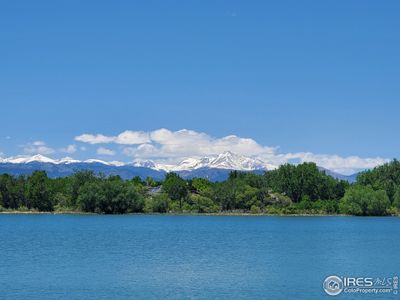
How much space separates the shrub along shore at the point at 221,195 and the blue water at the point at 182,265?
7247 centimetres

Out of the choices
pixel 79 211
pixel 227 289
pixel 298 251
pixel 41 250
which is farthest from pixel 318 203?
pixel 227 289

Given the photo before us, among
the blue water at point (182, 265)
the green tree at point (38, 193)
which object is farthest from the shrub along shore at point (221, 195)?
the blue water at point (182, 265)

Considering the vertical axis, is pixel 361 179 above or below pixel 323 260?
above

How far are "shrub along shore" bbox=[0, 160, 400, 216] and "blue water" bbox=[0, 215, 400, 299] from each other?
72.5 meters

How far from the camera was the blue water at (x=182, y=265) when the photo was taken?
1617 inches

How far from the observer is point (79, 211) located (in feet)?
525

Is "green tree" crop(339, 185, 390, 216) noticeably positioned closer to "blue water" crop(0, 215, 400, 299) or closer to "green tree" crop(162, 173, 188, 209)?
"green tree" crop(162, 173, 188, 209)

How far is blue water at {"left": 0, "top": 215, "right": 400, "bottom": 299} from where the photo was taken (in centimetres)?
4106

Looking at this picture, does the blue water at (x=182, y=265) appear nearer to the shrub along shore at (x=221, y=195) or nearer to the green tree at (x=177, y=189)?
the shrub along shore at (x=221, y=195)

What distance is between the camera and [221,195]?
170 meters

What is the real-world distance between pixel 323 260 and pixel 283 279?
13.0 m

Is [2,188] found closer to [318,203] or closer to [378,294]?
[318,203]

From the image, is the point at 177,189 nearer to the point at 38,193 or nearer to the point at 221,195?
the point at 221,195

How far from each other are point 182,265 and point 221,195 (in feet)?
386
